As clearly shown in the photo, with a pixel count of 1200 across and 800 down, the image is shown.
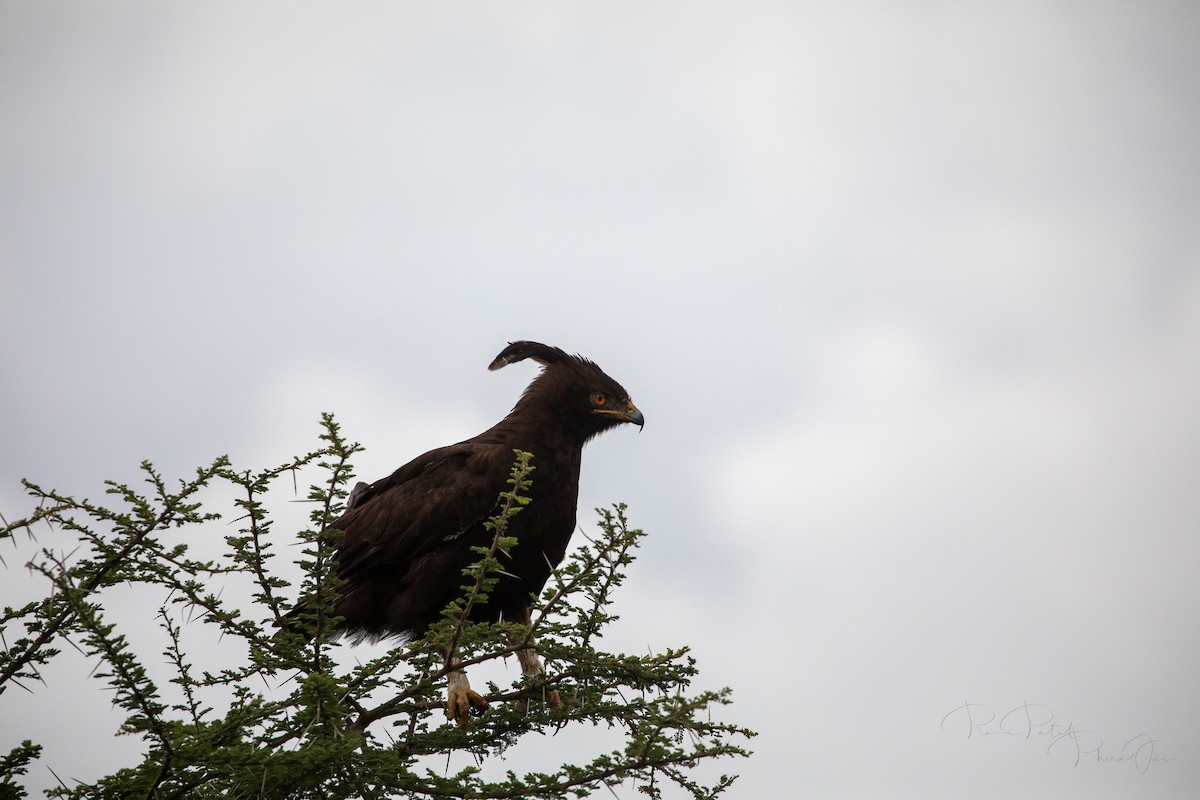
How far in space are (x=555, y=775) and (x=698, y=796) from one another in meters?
0.72

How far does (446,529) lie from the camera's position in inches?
284

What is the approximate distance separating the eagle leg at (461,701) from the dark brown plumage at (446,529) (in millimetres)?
840

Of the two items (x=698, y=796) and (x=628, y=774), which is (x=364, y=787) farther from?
(x=698, y=796)

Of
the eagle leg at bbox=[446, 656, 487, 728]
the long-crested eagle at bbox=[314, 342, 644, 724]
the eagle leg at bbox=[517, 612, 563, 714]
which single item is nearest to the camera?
the eagle leg at bbox=[517, 612, 563, 714]

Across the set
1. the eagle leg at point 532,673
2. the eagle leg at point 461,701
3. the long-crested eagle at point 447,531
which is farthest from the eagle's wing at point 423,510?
the eagle leg at point 461,701

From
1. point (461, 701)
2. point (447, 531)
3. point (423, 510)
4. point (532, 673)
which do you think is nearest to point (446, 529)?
point (447, 531)

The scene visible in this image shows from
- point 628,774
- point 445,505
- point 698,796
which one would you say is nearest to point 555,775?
point 628,774

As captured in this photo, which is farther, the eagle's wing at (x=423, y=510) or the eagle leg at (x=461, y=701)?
the eagle's wing at (x=423, y=510)

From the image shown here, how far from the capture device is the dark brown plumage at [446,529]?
717 cm

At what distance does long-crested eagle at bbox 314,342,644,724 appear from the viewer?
7.16 meters

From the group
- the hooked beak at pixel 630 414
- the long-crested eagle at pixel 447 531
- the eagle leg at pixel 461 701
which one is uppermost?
the hooked beak at pixel 630 414

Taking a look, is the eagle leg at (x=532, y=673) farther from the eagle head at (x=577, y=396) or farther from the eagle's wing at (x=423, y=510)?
the eagle head at (x=577, y=396)

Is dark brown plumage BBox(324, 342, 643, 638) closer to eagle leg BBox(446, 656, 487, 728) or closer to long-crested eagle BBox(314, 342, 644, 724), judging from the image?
long-crested eagle BBox(314, 342, 644, 724)

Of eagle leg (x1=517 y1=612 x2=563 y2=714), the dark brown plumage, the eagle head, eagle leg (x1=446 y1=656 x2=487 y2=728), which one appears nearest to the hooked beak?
the eagle head
